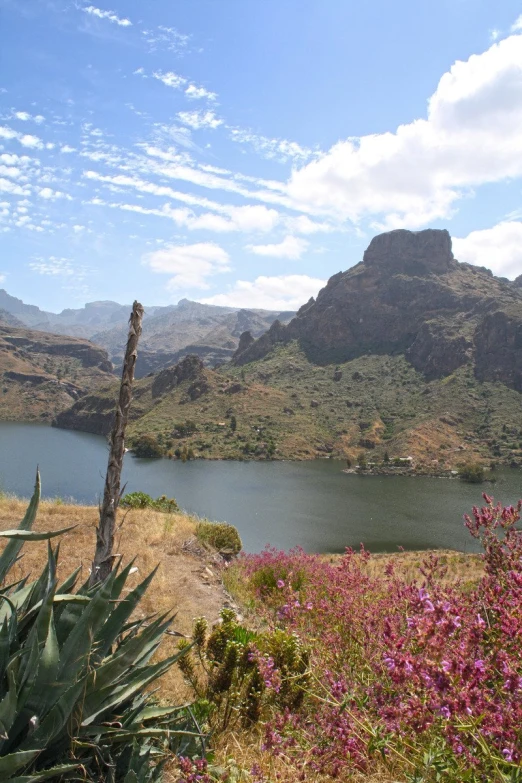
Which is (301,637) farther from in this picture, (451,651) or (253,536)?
(253,536)

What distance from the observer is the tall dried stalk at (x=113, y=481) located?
2855 millimetres

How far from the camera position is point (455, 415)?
80.2 meters

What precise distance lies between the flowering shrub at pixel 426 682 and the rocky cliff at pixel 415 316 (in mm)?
95782

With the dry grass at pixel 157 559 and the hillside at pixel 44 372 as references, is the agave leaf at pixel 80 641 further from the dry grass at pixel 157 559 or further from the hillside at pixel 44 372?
the hillside at pixel 44 372

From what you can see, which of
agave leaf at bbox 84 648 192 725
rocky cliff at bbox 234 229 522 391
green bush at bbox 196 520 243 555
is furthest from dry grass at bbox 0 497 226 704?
rocky cliff at bbox 234 229 522 391

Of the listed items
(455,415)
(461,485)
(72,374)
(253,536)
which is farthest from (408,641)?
(72,374)

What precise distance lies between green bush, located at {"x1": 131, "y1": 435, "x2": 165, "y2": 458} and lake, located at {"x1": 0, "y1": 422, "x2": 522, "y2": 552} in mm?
2171

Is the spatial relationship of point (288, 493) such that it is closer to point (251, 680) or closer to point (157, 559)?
point (157, 559)

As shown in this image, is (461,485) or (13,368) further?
(13,368)

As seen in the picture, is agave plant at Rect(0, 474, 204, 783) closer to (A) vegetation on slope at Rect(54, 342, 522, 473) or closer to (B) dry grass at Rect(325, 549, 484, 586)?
(B) dry grass at Rect(325, 549, 484, 586)

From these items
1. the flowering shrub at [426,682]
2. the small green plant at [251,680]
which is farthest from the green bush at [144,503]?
the flowering shrub at [426,682]

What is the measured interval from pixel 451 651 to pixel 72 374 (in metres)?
150

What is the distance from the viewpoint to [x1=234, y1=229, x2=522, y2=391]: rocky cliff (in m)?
97.1

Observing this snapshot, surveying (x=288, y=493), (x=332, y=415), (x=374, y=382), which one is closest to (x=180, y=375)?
(x=332, y=415)
